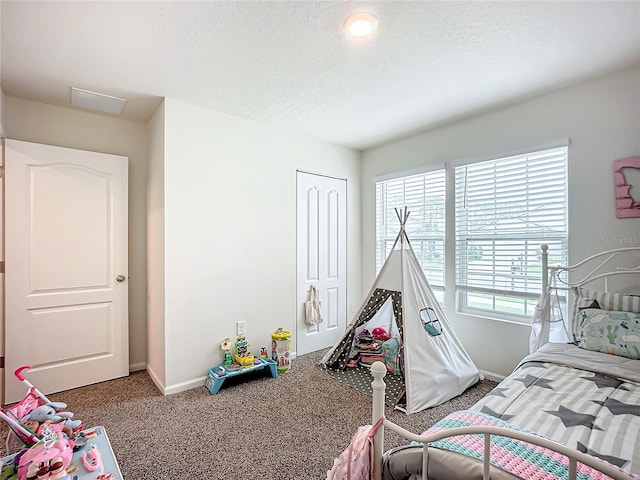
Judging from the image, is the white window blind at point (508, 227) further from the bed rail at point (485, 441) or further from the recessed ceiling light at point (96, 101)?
the recessed ceiling light at point (96, 101)

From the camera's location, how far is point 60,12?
1676 mm

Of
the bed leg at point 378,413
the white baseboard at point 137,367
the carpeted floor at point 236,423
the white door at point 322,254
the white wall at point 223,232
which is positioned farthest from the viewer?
the white door at point 322,254

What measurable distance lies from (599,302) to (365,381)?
186 centimetres

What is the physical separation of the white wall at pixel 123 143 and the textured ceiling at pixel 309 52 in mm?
174

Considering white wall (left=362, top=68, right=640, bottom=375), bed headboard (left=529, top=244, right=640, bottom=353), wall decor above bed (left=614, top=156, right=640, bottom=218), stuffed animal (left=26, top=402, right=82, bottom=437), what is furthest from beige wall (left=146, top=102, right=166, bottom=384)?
wall decor above bed (left=614, top=156, right=640, bottom=218)

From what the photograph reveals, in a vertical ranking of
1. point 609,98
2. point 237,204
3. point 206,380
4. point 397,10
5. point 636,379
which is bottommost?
point 206,380

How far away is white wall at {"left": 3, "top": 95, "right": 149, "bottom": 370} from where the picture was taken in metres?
2.70

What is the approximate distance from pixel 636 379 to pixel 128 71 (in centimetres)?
355

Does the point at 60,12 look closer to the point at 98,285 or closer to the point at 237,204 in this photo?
the point at 237,204

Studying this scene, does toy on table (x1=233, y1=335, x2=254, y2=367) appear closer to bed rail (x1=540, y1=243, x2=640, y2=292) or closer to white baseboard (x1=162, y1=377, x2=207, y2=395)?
white baseboard (x1=162, y1=377, x2=207, y2=395)

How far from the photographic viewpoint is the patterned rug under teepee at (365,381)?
253cm

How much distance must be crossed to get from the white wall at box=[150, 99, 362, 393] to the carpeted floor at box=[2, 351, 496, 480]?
0.35 meters

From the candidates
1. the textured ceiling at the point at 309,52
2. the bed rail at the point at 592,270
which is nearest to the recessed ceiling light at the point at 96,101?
the textured ceiling at the point at 309,52

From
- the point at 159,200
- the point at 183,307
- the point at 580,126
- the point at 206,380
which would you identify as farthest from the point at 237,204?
the point at 580,126
